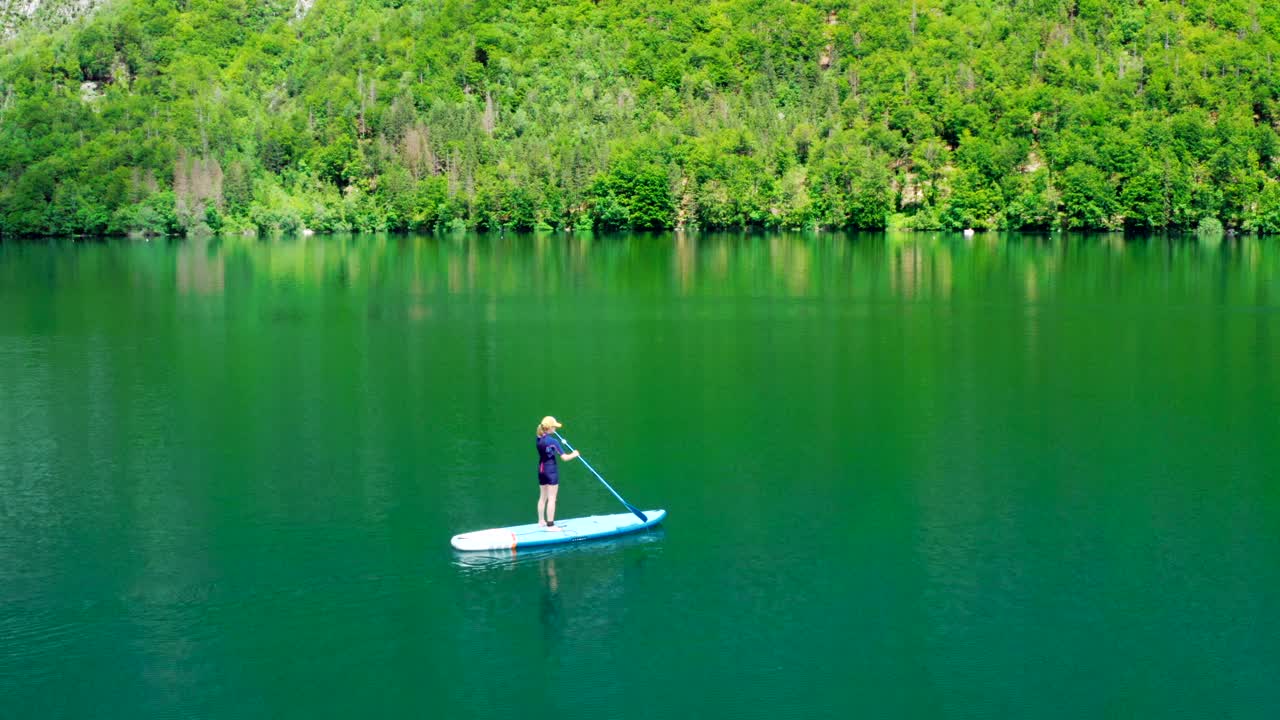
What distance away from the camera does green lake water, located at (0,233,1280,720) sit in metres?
22.2

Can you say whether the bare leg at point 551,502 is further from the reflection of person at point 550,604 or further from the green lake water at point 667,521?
the reflection of person at point 550,604

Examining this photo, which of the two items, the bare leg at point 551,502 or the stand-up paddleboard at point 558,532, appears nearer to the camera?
the stand-up paddleboard at point 558,532

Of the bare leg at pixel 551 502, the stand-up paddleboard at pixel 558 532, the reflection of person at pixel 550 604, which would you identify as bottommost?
the reflection of person at pixel 550 604

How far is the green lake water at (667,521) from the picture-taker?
72.7 ft

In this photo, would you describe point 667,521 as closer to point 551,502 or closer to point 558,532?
point 558,532

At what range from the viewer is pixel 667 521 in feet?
99.3

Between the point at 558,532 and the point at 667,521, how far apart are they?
3042 millimetres

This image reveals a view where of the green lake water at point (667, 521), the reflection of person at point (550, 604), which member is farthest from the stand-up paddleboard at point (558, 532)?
the reflection of person at point (550, 604)

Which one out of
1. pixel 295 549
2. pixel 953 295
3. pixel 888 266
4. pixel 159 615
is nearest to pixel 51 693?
pixel 159 615

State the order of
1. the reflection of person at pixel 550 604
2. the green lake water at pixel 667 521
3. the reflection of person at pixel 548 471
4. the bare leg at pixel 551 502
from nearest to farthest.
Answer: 1. the green lake water at pixel 667 521
2. the reflection of person at pixel 550 604
3. the reflection of person at pixel 548 471
4. the bare leg at pixel 551 502

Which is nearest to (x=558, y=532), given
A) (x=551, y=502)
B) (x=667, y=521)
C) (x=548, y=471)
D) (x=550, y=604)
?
(x=551, y=502)

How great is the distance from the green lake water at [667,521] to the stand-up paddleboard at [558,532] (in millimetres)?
398

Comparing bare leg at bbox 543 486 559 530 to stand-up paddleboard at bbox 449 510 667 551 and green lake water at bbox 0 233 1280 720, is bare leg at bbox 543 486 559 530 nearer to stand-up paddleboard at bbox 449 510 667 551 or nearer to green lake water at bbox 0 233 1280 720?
stand-up paddleboard at bbox 449 510 667 551

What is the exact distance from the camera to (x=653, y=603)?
25266 mm
